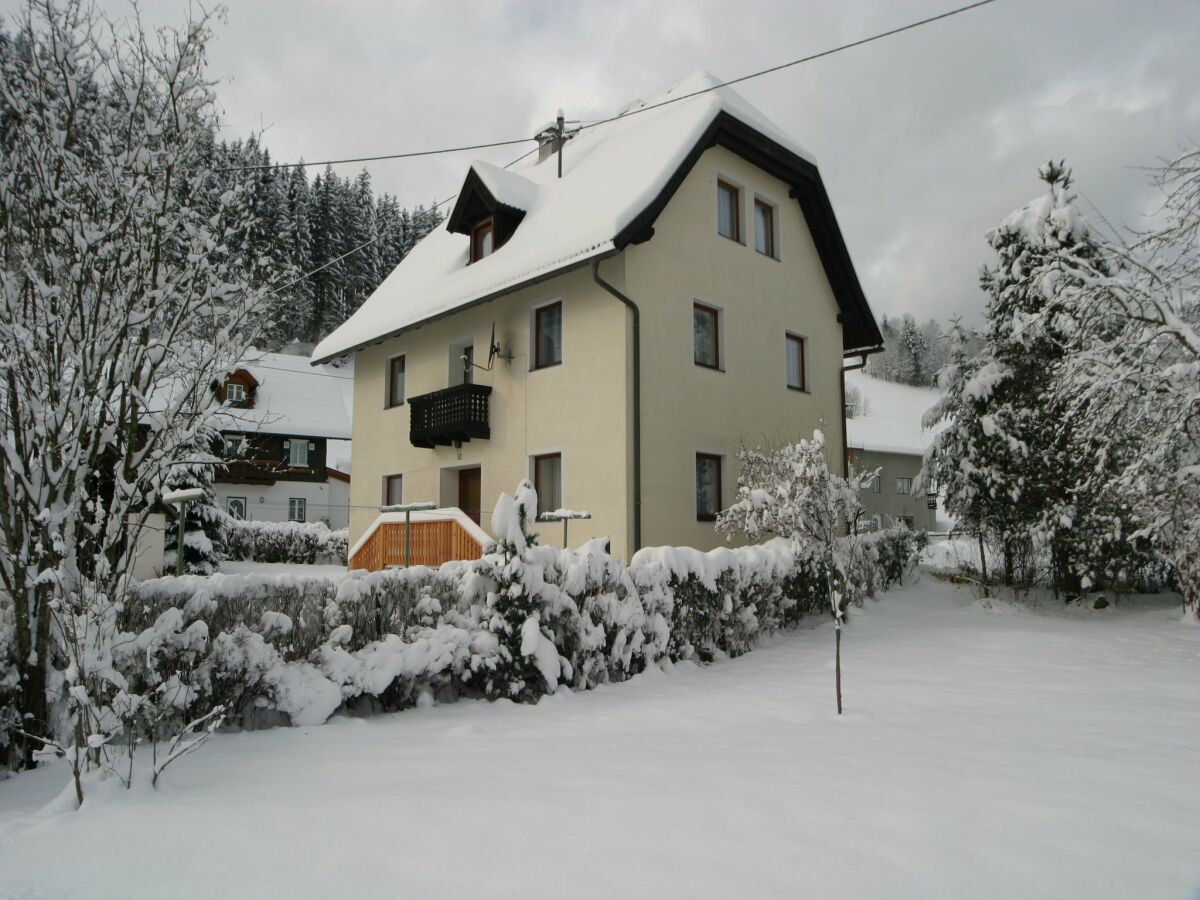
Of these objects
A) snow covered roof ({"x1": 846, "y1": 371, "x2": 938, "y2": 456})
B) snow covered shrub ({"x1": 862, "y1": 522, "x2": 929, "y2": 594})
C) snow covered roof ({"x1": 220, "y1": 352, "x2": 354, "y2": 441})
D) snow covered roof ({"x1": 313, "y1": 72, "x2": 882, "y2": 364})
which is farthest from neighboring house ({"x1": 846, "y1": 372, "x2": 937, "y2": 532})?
snow covered roof ({"x1": 220, "y1": 352, "x2": 354, "y2": 441})

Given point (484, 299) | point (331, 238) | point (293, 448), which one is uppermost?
point (331, 238)

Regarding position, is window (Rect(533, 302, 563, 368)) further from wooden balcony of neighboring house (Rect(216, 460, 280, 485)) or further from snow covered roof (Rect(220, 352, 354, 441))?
snow covered roof (Rect(220, 352, 354, 441))

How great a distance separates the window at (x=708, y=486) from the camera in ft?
46.6

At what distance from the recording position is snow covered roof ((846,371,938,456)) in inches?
1444

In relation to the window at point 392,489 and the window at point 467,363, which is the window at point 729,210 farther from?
the window at point 392,489

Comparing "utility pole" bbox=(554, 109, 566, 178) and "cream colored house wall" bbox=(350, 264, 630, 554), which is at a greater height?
"utility pole" bbox=(554, 109, 566, 178)

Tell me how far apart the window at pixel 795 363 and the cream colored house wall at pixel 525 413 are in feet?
16.6

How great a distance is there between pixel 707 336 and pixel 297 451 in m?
29.0

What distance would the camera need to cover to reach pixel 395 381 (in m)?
18.7

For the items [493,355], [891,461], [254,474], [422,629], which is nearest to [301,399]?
[254,474]

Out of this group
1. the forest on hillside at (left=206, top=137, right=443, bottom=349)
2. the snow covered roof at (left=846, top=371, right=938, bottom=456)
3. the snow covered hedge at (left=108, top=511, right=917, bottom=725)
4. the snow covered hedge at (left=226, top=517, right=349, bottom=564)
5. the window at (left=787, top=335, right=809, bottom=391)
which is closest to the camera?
the snow covered hedge at (left=108, top=511, right=917, bottom=725)

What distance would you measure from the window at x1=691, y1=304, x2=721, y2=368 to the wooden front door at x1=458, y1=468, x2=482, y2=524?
497cm

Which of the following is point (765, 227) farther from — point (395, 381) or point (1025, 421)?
point (395, 381)

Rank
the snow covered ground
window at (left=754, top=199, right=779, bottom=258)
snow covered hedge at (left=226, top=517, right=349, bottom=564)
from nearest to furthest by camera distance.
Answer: the snow covered ground → window at (left=754, top=199, right=779, bottom=258) → snow covered hedge at (left=226, top=517, right=349, bottom=564)
